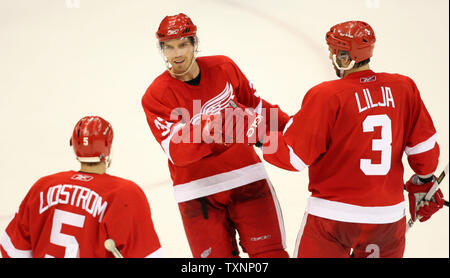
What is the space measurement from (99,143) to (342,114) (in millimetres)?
894

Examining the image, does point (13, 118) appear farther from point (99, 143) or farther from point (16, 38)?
point (99, 143)

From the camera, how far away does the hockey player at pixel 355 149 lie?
7.65 ft

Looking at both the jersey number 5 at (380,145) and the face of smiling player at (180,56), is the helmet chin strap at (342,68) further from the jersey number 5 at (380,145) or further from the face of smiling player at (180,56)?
the face of smiling player at (180,56)

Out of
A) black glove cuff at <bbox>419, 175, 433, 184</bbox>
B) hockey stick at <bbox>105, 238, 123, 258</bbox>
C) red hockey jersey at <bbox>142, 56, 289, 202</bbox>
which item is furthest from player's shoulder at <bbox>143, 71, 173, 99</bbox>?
black glove cuff at <bbox>419, 175, 433, 184</bbox>

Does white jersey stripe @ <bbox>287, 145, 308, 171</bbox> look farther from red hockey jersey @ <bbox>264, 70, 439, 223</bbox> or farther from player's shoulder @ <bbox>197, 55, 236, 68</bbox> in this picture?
player's shoulder @ <bbox>197, 55, 236, 68</bbox>

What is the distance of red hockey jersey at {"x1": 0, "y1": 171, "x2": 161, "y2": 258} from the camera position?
207cm

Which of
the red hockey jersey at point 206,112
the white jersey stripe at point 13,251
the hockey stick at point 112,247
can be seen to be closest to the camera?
the hockey stick at point 112,247

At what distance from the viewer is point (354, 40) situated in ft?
7.82

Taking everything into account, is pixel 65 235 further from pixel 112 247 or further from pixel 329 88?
pixel 329 88

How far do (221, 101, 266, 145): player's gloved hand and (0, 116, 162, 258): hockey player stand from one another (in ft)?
1.58

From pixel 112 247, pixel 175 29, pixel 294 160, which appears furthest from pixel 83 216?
pixel 175 29

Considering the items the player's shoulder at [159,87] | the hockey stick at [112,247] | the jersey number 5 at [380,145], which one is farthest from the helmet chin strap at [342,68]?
the hockey stick at [112,247]

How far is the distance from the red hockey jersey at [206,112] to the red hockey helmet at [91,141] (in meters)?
0.40
